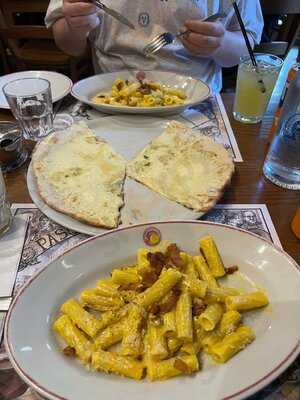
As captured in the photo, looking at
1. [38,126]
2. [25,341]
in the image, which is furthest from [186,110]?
[25,341]

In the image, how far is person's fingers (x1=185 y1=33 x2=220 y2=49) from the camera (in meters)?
1.30

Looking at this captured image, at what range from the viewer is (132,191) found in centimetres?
97

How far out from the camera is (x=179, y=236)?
77 centimetres

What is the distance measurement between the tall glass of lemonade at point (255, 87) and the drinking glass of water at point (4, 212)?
818 mm

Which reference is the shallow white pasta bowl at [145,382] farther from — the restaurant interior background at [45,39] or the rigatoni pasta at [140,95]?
the restaurant interior background at [45,39]

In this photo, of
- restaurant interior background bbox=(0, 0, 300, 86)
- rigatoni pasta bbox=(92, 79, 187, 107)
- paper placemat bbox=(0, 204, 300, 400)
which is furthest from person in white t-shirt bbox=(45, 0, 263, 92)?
paper placemat bbox=(0, 204, 300, 400)

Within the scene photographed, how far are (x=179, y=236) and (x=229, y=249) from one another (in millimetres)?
107

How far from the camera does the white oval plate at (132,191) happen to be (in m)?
0.86

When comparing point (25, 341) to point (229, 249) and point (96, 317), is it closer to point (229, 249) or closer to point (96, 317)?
point (96, 317)

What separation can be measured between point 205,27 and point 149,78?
0.28 meters

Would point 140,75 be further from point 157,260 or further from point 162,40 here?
point 157,260

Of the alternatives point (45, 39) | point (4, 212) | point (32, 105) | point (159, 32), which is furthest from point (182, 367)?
point (45, 39)

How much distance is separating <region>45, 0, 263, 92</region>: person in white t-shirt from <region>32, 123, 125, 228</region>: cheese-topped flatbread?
53 centimetres

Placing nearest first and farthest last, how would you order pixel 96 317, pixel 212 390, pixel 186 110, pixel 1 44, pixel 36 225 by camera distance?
pixel 212 390
pixel 96 317
pixel 36 225
pixel 186 110
pixel 1 44
